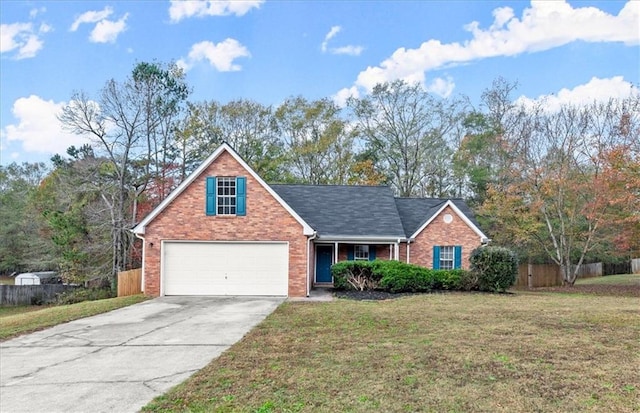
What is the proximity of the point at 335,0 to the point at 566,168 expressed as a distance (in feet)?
47.6

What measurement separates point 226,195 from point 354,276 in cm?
579

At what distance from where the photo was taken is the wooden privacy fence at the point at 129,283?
18.0 meters

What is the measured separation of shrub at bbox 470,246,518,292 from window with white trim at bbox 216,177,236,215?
31.8ft

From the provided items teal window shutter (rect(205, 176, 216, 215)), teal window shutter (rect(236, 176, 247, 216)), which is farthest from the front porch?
teal window shutter (rect(205, 176, 216, 215))

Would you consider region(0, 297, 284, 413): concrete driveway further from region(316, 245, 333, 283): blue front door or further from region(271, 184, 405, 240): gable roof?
region(316, 245, 333, 283): blue front door

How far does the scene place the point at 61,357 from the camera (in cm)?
810

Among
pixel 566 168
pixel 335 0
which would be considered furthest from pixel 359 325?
pixel 566 168

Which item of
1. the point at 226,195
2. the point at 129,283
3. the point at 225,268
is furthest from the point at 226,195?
the point at 129,283

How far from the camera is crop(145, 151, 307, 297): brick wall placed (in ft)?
56.2

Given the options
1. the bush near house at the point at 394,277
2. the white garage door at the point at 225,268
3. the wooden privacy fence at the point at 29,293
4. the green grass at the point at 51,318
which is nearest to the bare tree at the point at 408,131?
the bush near house at the point at 394,277

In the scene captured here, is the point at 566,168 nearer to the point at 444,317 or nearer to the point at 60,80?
the point at 444,317

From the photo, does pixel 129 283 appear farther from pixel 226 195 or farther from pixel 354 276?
pixel 354 276

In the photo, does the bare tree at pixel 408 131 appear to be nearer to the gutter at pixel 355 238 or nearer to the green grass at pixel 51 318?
the gutter at pixel 355 238

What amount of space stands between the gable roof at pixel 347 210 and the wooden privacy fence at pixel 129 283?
699 centimetres
